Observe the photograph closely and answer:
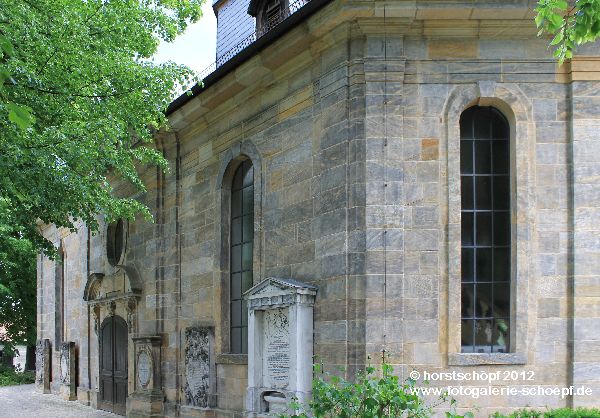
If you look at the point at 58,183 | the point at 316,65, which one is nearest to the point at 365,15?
the point at 316,65

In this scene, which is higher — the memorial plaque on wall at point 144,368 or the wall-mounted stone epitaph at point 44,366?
the memorial plaque on wall at point 144,368

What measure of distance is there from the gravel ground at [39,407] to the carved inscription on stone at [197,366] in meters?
4.56

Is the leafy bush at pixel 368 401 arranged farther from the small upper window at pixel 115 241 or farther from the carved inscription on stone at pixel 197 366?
the small upper window at pixel 115 241

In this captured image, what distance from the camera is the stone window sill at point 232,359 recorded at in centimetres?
1318

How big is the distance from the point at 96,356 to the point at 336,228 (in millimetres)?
12742

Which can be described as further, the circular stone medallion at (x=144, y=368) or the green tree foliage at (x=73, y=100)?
the circular stone medallion at (x=144, y=368)

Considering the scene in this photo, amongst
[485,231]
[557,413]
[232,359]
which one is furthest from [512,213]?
[232,359]

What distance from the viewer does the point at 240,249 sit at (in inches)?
559

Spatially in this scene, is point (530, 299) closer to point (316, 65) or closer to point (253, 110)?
point (316, 65)

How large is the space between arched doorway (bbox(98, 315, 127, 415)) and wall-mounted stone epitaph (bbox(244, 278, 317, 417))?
7.76m

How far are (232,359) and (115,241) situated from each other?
792 cm

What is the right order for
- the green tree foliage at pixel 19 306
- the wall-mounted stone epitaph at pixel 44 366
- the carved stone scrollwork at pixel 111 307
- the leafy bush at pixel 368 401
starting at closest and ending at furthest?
the leafy bush at pixel 368 401 → the carved stone scrollwork at pixel 111 307 → the wall-mounted stone epitaph at pixel 44 366 → the green tree foliage at pixel 19 306

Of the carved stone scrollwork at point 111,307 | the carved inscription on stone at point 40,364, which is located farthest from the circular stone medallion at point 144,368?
the carved inscription on stone at point 40,364

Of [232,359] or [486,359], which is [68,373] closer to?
[232,359]
